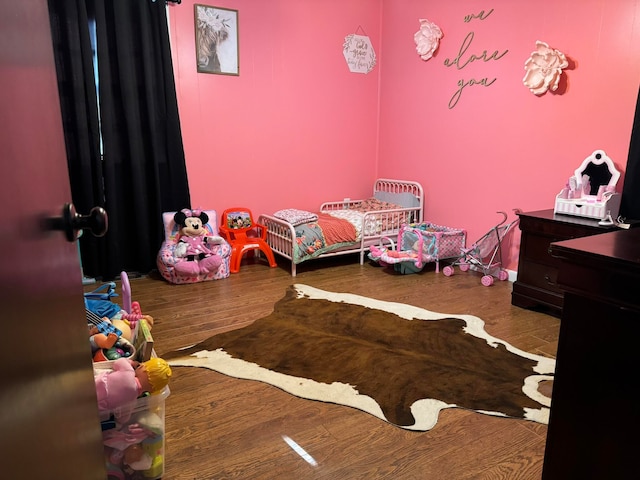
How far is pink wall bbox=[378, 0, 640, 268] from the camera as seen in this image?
10.2 ft

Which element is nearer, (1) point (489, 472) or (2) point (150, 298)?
(1) point (489, 472)

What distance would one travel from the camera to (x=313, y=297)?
136 inches

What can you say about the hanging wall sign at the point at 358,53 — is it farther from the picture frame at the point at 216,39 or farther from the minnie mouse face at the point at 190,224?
the minnie mouse face at the point at 190,224

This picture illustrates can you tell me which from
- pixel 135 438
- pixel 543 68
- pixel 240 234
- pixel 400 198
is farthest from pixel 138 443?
pixel 400 198

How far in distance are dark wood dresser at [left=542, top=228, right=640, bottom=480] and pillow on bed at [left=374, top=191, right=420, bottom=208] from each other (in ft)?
11.6

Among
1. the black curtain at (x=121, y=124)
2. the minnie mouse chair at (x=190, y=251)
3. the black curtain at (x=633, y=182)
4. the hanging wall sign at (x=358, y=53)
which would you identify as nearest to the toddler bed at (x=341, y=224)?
the minnie mouse chair at (x=190, y=251)

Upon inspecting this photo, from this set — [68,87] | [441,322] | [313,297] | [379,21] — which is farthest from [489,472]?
[379,21]

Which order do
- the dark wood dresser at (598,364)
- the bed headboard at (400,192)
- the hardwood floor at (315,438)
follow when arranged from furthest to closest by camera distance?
the bed headboard at (400,192) < the hardwood floor at (315,438) < the dark wood dresser at (598,364)

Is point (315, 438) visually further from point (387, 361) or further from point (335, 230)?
point (335, 230)

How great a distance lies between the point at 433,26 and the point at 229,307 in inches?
122

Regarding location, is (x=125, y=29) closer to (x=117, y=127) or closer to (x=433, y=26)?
(x=117, y=127)

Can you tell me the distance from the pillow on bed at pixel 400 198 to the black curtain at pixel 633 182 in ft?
6.24

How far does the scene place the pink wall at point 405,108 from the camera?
3238mm

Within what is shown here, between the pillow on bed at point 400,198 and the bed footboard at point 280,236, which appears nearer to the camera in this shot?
the bed footboard at point 280,236
